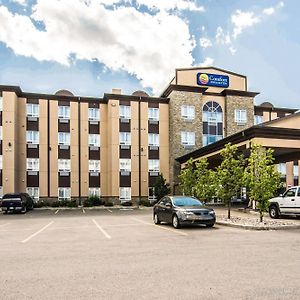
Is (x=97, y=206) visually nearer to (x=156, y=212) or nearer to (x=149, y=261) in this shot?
(x=156, y=212)

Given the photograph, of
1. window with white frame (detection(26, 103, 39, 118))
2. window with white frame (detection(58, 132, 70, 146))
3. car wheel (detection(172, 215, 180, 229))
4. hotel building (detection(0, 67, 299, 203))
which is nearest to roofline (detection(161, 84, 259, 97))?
hotel building (detection(0, 67, 299, 203))

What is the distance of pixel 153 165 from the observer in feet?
149

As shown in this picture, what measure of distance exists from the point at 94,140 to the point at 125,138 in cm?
374

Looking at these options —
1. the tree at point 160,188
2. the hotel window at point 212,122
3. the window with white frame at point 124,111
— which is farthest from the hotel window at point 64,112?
the hotel window at point 212,122

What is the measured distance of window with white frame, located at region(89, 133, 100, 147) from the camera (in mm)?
45375

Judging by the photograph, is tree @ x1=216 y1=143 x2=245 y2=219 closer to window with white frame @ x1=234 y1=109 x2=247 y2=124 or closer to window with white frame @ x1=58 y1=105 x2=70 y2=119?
window with white frame @ x1=234 y1=109 x2=247 y2=124

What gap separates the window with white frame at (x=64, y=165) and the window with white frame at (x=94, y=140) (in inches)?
132

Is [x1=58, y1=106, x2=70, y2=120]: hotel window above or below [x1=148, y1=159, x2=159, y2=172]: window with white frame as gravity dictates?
above

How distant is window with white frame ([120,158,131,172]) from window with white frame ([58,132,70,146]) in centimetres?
655

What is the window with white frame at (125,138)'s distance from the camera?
44.8 metres

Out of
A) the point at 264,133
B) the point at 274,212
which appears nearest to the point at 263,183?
the point at 274,212

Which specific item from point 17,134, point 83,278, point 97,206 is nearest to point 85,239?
point 83,278

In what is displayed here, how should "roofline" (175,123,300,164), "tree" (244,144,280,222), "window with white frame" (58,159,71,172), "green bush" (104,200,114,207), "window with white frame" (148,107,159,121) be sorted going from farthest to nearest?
"window with white frame" (148,107,159,121) < "window with white frame" (58,159,71,172) < "green bush" (104,200,114,207) < "roofline" (175,123,300,164) < "tree" (244,144,280,222)

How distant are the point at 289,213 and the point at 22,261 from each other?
15551mm
